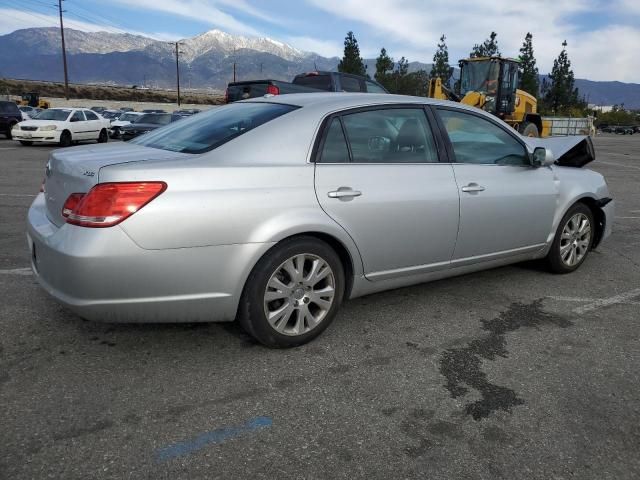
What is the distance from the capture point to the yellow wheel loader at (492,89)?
17.3 m

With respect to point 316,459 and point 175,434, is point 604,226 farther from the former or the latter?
point 175,434

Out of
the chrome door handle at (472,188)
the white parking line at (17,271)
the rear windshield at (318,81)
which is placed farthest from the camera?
the rear windshield at (318,81)

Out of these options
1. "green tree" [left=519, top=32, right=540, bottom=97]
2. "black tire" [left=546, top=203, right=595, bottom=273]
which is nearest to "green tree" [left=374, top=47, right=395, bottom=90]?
"green tree" [left=519, top=32, right=540, bottom=97]

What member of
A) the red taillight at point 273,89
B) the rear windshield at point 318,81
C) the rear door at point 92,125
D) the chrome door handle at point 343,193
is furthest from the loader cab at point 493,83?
the chrome door handle at point 343,193

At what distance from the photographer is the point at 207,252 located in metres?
2.83

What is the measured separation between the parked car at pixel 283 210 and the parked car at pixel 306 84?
858cm

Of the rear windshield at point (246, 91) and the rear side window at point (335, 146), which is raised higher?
the rear windshield at point (246, 91)

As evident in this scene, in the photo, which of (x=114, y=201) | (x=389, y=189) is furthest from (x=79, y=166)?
(x=389, y=189)

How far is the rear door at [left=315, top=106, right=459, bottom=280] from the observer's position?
3.30 m

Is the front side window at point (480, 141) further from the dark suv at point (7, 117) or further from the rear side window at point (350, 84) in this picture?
the dark suv at point (7, 117)

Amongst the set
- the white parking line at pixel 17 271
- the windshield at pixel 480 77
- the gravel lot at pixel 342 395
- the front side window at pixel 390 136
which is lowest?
the white parking line at pixel 17 271

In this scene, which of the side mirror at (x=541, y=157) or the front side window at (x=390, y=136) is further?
the side mirror at (x=541, y=157)

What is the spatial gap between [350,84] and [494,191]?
11167 mm

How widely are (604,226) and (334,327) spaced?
3.09 m
